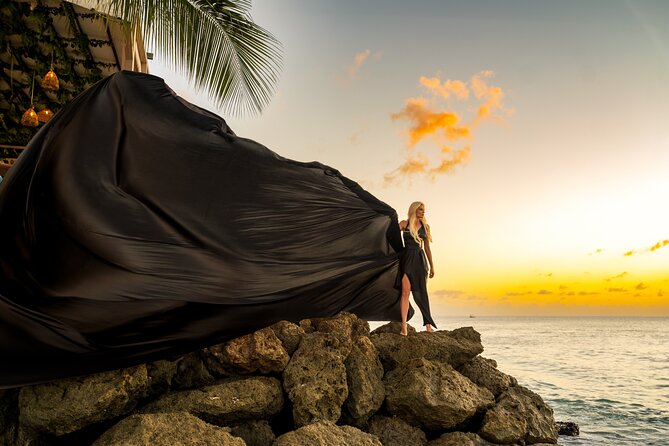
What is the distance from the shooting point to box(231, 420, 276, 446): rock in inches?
160

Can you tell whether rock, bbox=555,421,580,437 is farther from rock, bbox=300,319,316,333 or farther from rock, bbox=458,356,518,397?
rock, bbox=300,319,316,333

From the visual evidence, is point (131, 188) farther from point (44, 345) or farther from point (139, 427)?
point (139, 427)

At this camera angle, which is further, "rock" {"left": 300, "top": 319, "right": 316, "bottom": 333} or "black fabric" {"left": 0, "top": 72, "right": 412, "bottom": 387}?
"rock" {"left": 300, "top": 319, "right": 316, "bottom": 333}

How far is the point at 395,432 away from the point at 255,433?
117 cm

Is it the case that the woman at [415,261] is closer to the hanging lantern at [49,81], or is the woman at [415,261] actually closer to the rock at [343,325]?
the rock at [343,325]

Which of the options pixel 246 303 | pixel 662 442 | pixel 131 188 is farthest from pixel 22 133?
pixel 662 442

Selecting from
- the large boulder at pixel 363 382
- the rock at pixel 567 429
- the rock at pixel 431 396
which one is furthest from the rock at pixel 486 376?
the rock at pixel 567 429

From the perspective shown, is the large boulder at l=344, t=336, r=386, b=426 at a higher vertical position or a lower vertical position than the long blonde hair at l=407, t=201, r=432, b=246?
lower

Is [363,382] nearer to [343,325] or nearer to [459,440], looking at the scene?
[343,325]

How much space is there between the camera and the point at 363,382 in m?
4.57

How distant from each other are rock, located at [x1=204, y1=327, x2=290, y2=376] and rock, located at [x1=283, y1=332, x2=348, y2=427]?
163 mm

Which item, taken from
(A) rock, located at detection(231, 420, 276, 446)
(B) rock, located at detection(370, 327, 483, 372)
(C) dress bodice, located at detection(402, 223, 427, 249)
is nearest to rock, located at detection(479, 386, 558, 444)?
(B) rock, located at detection(370, 327, 483, 372)

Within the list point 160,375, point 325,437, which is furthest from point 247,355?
point 325,437

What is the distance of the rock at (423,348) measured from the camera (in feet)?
16.9
